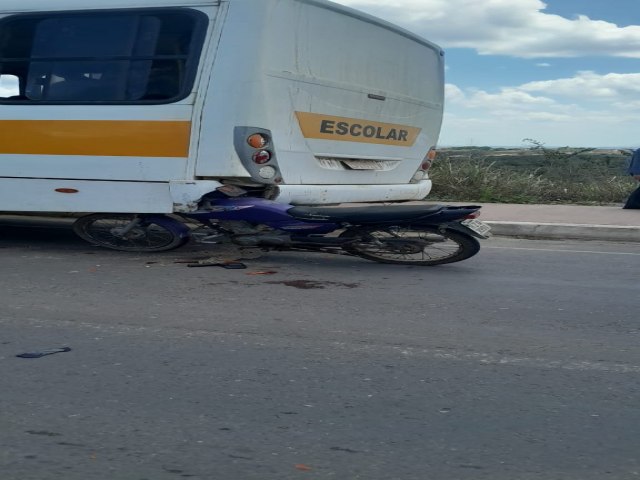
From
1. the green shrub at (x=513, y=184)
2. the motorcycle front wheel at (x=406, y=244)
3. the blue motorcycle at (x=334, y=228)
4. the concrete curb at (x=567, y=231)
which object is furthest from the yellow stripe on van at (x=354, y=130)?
the green shrub at (x=513, y=184)

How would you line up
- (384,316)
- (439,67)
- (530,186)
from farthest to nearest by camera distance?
(530,186), (439,67), (384,316)

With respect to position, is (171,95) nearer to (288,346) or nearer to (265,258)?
(265,258)

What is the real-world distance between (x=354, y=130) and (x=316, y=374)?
13.6 ft

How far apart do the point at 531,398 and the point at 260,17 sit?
4.35 meters

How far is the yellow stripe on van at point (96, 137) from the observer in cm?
767

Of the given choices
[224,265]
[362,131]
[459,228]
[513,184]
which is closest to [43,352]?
[224,265]

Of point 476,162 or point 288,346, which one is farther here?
point 476,162

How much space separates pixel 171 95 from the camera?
769 cm

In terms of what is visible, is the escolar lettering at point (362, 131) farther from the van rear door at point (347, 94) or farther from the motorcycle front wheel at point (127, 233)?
the motorcycle front wheel at point (127, 233)

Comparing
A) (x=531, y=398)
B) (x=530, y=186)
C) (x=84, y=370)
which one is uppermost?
(x=530, y=186)

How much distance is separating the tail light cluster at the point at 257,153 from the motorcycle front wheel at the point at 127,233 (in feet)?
3.94

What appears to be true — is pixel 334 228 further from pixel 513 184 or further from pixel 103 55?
pixel 513 184

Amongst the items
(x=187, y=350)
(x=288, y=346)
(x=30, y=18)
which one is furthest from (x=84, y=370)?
(x=30, y=18)

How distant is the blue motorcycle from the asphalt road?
0.28 meters
